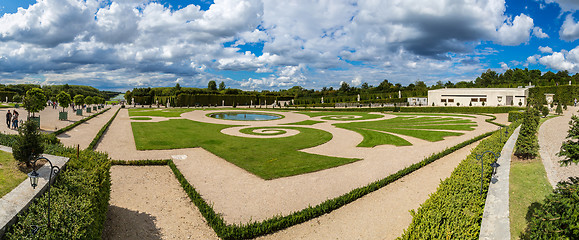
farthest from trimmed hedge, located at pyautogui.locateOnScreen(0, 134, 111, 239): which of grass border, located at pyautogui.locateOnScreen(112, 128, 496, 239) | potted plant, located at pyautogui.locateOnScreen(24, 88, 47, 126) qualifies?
potted plant, located at pyautogui.locateOnScreen(24, 88, 47, 126)

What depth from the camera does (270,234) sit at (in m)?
7.00

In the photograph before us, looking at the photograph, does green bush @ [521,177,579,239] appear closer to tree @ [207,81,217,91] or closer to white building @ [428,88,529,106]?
white building @ [428,88,529,106]

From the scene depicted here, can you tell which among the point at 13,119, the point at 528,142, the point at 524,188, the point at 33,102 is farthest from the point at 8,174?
the point at 33,102

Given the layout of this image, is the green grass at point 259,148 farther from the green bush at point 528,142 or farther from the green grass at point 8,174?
the green bush at point 528,142

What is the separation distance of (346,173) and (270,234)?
5623 millimetres

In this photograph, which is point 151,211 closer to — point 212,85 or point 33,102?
point 33,102

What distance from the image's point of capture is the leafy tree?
25.5 ft

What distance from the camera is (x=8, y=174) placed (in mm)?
7141

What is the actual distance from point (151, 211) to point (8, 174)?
3681 millimetres

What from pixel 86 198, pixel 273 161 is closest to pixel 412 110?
pixel 273 161

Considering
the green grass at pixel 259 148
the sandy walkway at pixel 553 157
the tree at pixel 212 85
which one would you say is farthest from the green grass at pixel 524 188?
the tree at pixel 212 85

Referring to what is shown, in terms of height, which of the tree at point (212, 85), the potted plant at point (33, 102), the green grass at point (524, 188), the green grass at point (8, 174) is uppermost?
the tree at point (212, 85)

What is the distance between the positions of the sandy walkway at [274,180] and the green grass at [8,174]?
4.74 meters

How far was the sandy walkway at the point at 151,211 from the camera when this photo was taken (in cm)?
704
